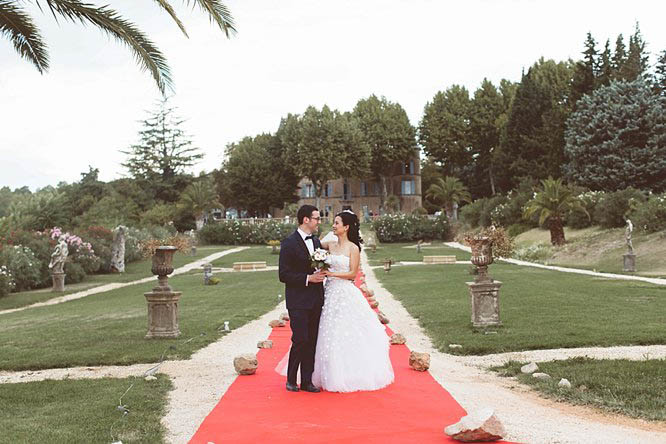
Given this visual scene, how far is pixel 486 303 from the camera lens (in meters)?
12.0

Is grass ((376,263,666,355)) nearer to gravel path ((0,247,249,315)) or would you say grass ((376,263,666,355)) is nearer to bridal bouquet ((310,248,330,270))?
bridal bouquet ((310,248,330,270))

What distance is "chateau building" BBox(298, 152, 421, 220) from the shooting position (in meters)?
74.4

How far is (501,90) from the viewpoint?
67.3 m

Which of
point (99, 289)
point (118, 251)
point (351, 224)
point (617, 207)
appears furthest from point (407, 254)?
point (351, 224)

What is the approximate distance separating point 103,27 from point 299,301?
5.25 m

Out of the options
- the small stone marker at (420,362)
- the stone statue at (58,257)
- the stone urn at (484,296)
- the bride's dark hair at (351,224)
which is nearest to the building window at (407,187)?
the stone statue at (58,257)

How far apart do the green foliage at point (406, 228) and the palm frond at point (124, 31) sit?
43199 millimetres

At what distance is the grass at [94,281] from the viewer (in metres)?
22.4

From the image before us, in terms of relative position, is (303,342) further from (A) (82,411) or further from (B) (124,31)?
(B) (124,31)

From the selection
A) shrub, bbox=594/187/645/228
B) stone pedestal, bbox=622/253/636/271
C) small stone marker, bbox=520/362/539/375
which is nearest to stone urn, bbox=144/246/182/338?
small stone marker, bbox=520/362/539/375

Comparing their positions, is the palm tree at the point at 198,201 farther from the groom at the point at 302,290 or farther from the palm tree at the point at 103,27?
the groom at the point at 302,290

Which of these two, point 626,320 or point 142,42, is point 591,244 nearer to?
point 626,320

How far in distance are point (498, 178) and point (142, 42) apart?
46.3 metres

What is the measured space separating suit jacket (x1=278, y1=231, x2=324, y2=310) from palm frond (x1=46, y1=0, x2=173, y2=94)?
442 centimetres
